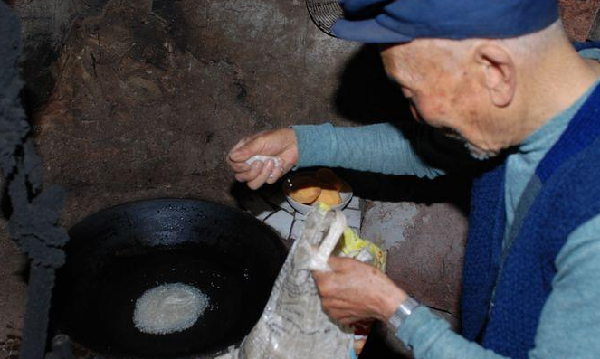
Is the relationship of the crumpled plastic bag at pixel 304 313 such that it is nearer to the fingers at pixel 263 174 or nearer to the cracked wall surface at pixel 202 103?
the fingers at pixel 263 174

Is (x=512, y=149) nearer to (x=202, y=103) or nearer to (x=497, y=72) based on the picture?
(x=497, y=72)

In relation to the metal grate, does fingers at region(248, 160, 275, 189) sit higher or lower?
lower

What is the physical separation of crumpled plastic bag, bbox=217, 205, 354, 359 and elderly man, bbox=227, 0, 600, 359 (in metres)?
0.05

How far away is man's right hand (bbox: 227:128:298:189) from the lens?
1.64 metres

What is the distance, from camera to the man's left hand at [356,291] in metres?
1.29

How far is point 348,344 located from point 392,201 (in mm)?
1491

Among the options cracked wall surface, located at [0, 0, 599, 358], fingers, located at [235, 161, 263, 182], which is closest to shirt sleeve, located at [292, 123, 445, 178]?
fingers, located at [235, 161, 263, 182]

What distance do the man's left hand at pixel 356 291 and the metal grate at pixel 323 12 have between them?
1.68m

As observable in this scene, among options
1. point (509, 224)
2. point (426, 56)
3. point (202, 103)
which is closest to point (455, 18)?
point (426, 56)

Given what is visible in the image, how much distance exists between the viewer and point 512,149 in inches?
55.2

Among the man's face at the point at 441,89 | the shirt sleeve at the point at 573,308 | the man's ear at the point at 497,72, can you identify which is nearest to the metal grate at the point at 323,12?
the man's face at the point at 441,89

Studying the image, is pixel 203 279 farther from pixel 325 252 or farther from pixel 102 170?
pixel 325 252

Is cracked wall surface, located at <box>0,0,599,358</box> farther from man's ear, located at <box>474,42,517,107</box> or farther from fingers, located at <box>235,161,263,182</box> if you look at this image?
man's ear, located at <box>474,42,517,107</box>

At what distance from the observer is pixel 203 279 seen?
8.01ft
